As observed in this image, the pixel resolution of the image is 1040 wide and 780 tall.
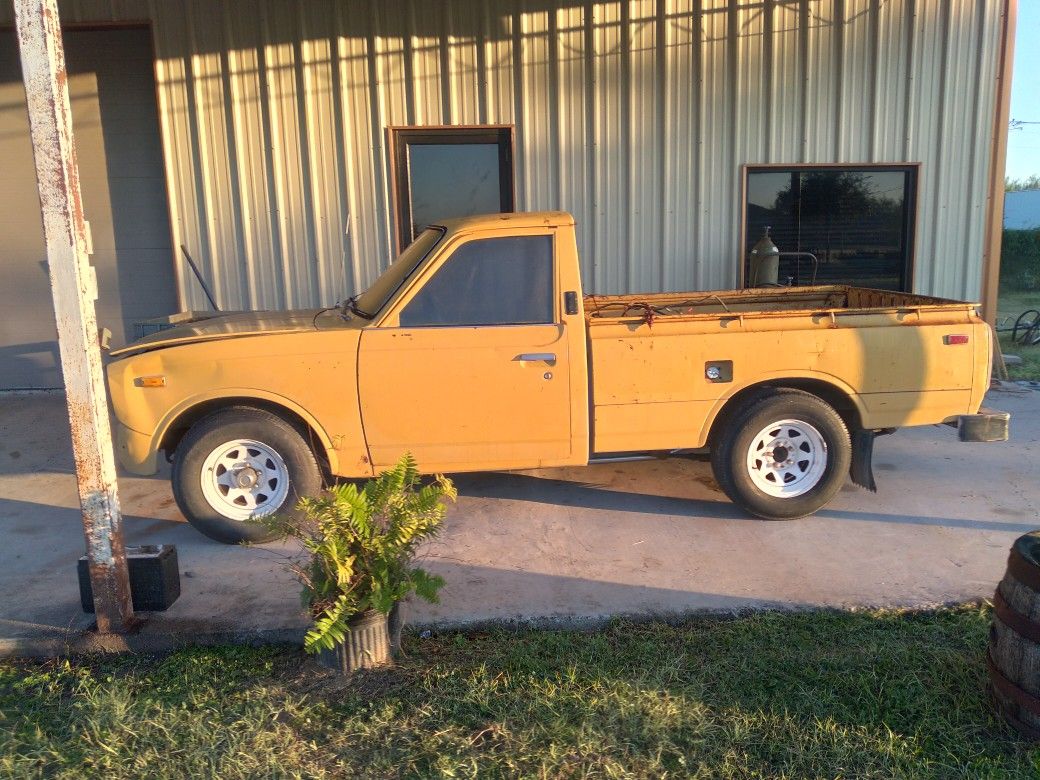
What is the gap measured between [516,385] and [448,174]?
16.3ft

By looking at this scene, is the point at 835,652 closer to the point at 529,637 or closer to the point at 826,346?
the point at 529,637

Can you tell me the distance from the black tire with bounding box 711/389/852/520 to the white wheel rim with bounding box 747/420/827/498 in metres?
0.02

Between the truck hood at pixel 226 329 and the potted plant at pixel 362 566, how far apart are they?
1886 millimetres

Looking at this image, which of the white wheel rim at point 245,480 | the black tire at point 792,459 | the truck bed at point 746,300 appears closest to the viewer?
the white wheel rim at point 245,480

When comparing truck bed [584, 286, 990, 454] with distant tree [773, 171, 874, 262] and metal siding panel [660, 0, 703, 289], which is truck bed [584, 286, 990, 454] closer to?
metal siding panel [660, 0, 703, 289]

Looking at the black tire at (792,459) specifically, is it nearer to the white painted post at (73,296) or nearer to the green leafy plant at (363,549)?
the green leafy plant at (363,549)

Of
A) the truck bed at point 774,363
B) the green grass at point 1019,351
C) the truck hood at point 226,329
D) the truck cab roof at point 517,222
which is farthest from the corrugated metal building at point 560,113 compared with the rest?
the truck bed at point 774,363

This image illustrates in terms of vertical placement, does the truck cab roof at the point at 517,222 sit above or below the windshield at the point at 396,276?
above

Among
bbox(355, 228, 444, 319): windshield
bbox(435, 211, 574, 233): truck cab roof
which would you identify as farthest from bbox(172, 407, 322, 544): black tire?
bbox(435, 211, 574, 233): truck cab roof

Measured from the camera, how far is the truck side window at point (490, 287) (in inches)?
205

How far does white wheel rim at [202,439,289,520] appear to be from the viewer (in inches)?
209

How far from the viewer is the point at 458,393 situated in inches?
205

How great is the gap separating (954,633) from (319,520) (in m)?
3.00

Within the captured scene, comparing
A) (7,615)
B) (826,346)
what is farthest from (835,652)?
(7,615)
